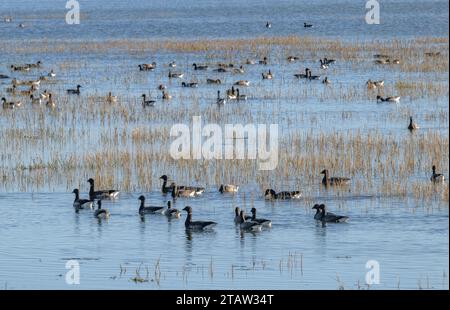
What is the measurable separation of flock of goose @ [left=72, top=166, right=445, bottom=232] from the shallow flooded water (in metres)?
0.16

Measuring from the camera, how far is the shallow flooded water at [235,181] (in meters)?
17.0

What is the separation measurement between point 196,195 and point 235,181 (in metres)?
1.17

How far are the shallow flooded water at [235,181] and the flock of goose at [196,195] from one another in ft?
0.54

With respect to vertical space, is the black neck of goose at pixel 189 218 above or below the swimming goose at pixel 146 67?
below

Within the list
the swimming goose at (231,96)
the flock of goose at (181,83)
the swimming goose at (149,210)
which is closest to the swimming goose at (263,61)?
the flock of goose at (181,83)

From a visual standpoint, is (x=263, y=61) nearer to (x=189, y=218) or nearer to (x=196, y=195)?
(x=196, y=195)

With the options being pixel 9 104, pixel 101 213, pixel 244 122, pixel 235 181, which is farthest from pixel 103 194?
pixel 9 104

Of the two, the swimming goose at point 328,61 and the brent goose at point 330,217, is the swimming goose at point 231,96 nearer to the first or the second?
the swimming goose at point 328,61

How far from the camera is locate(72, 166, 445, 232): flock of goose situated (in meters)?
20.1

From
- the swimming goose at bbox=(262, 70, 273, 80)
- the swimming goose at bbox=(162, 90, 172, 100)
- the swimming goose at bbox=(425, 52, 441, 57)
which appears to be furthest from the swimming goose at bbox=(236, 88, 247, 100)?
the swimming goose at bbox=(425, 52, 441, 57)

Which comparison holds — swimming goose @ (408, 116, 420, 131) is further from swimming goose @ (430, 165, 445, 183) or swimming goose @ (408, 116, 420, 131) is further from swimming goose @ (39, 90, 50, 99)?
swimming goose @ (39, 90, 50, 99)

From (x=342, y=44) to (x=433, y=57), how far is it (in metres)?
14.9
